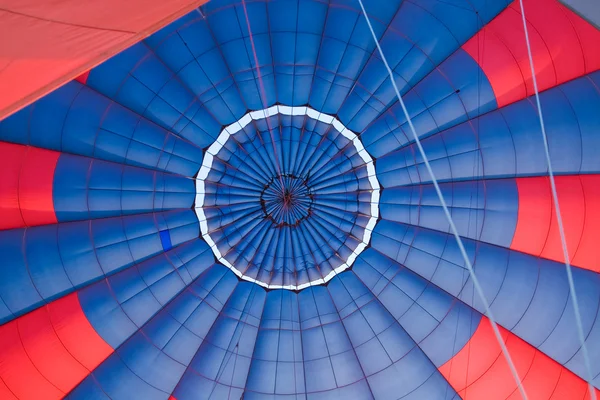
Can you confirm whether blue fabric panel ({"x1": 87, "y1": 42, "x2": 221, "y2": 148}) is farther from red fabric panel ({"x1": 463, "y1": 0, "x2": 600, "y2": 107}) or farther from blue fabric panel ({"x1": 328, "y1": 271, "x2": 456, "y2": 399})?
red fabric panel ({"x1": 463, "y1": 0, "x2": 600, "y2": 107})

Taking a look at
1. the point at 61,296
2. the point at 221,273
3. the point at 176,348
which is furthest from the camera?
the point at 221,273

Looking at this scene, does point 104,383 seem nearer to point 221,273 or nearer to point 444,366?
point 221,273

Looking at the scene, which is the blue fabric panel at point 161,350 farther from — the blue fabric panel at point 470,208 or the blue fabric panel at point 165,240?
the blue fabric panel at point 470,208

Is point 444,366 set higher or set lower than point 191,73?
lower

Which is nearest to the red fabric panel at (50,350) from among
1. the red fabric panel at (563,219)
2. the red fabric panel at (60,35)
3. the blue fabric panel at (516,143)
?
the red fabric panel at (60,35)

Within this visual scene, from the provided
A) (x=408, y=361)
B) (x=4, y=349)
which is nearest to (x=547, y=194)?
(x=408, y=361)

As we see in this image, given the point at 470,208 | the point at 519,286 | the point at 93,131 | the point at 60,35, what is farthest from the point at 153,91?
the point at 519,286

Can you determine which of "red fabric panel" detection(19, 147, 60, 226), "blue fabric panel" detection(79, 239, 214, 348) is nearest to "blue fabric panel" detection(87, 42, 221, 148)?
"red fabric panel" detection(19, 147, 60, 226)
